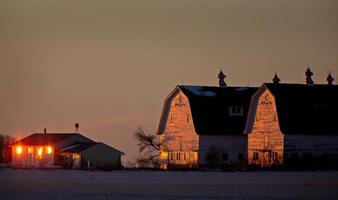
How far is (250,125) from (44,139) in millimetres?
20350

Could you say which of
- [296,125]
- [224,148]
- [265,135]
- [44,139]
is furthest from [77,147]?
[296,125]

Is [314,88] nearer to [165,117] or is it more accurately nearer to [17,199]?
[165,117]

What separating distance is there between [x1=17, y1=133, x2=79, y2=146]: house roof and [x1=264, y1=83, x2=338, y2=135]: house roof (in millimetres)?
20775

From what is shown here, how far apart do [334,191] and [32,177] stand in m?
17.7

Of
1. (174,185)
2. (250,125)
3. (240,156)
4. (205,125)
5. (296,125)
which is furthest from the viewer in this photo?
(240,156)

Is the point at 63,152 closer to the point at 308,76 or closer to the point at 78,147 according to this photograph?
the point at 78,147

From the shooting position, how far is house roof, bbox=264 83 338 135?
66062 mm

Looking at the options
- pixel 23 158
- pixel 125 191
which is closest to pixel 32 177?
pixel 125 191

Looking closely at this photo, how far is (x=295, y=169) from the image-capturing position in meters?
61.5

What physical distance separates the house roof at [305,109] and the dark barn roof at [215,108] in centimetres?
445

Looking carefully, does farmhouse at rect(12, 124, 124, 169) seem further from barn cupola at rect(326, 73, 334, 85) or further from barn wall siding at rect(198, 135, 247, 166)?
barn cupola at rect(326, 73, 334, 85)

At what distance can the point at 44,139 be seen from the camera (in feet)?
273

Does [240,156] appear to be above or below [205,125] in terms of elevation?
below

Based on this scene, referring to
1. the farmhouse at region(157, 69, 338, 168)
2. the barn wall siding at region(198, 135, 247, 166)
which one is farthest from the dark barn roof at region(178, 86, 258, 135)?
the barn wall siding at region(198, 135, 247, 166)
